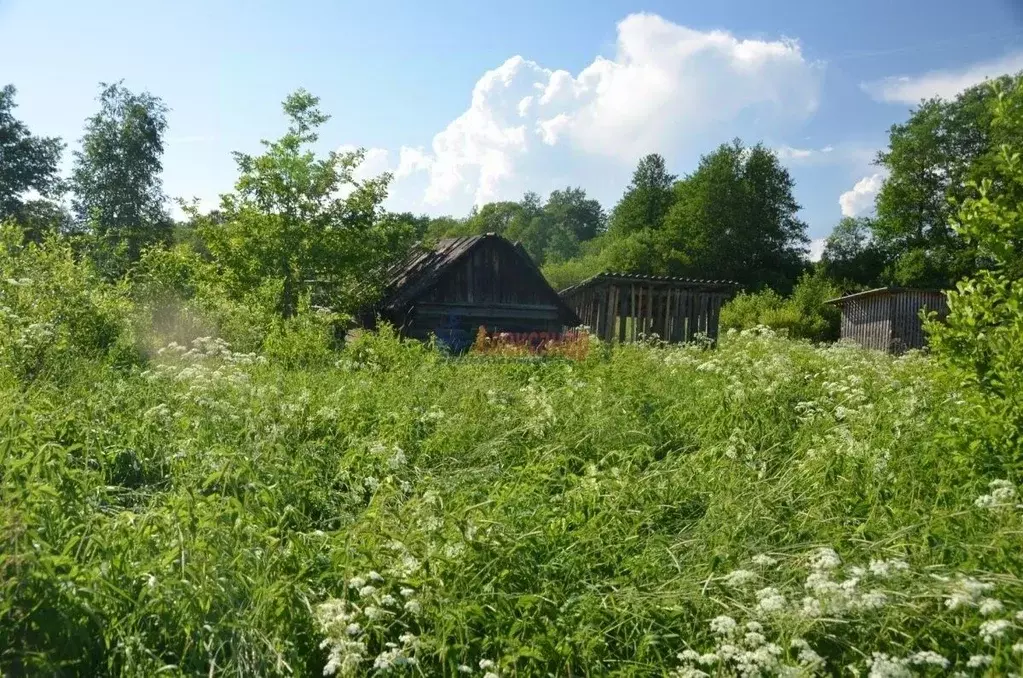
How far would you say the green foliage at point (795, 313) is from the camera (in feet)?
116

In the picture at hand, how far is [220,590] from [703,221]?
5306 centimetres

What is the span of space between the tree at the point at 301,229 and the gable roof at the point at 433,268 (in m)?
0.67

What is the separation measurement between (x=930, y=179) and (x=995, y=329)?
45.6 metres

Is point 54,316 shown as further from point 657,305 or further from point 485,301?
point 657,305

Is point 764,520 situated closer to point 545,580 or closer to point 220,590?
point 545,580

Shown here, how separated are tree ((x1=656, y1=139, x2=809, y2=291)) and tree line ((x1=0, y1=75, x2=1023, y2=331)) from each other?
96 mm

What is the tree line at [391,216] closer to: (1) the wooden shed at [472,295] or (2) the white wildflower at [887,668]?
(1) the wooden shed at [472,295]

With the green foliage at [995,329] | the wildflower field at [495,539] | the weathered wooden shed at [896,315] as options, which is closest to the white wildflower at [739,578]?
the wildflower field at [495,539]

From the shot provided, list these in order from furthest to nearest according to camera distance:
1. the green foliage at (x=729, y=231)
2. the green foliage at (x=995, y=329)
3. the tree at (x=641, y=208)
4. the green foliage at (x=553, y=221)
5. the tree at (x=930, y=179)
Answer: the green foliage at (x=553, y=221)
the tree at (x=641, y=208)
the green foliage at (x=729, y=231)
the tree at (x=930, y=179)
the green foliage at (x=995, y=329)

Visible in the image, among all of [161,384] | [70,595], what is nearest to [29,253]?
[161,384]

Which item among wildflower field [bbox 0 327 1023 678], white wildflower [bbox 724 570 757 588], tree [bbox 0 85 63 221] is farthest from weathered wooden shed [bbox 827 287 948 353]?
tree [bbox 0 85 63 221]

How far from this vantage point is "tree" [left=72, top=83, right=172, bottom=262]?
38.7 metres

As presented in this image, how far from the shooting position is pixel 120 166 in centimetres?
3903

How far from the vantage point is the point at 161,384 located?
7664mm
